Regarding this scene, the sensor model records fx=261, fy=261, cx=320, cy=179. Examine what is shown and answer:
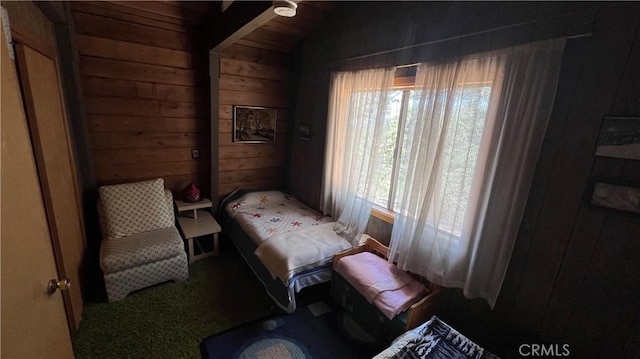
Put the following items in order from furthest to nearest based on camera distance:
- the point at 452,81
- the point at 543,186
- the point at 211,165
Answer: the point at 211,165
the point at 452,81
the point at 543,186

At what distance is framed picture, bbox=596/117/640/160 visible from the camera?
1.11 meters

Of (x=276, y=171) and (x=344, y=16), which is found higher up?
(x=344, y=16)

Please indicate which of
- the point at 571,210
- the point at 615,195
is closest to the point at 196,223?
the point at 571,210

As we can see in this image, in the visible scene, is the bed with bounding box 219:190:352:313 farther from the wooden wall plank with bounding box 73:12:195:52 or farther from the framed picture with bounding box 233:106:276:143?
the wooden wall plank with bounding box 73:12:195:52

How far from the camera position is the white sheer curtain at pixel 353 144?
83.4 inches

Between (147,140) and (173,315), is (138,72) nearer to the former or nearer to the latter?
(147,140)

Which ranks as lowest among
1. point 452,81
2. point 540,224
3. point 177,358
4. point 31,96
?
point 177,358

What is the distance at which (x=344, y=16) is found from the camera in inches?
95.3

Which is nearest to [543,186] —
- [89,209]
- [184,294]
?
[184,294]

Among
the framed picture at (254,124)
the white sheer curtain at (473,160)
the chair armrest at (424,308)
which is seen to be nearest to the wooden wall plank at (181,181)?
the framed picture at (254,124)

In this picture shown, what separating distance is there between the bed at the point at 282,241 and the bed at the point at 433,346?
78 cm

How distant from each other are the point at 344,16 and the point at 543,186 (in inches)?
82.7

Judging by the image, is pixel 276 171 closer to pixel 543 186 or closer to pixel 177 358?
pixel 177 358

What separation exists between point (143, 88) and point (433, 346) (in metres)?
3.10
